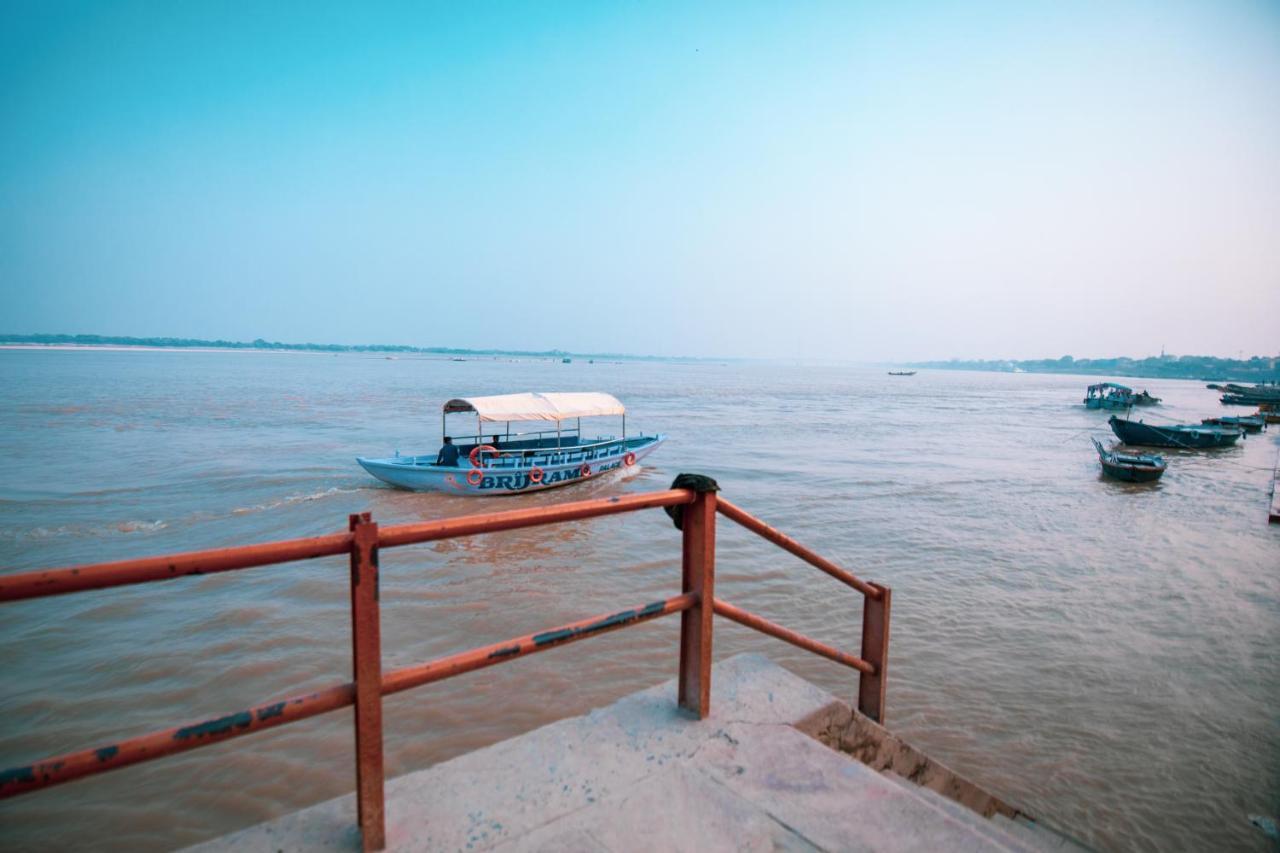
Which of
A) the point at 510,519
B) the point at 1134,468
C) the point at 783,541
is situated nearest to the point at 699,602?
the point at 783,541

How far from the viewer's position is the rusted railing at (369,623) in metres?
1.66

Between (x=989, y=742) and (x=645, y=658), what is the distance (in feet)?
10.6

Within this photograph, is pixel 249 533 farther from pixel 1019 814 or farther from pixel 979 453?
pixel 979 453

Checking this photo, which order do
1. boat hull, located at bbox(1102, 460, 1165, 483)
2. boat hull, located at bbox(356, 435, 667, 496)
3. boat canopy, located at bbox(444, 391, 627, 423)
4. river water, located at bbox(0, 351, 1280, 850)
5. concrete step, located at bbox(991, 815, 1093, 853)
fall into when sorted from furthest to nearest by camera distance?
boat hull, located at bbox(1102, 460, 1165, 483) → boat canopy, located at bbox(444, 391, 627, 423) → boat hull, located at bbox(356, 435, 667, 496) → river water, located at bbox(0, 351, 1280, 850) → concrete step, located at bbox(991, 815, 1093, 853)

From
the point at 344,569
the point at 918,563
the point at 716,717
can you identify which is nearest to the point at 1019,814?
the point at 716,717

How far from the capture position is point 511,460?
56.1 feet

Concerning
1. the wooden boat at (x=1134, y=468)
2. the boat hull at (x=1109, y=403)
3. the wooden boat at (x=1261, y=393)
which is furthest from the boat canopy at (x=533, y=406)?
the wooden boat at (x=1261, y=393)

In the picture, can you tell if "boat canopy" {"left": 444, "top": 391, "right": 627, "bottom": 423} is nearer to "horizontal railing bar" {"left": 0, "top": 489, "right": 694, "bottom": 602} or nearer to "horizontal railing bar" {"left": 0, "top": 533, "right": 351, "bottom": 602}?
"horizontal railing bar" {"left": 0, "top": 489, "right": 694, "bottom": 602}

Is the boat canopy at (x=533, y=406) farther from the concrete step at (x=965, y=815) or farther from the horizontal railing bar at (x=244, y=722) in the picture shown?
the horizontal railing bar at (x=244, y=722)

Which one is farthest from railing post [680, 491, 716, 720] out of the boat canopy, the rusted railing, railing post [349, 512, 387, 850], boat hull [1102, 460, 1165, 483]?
boat hull [1102, 460, 1165, 483]

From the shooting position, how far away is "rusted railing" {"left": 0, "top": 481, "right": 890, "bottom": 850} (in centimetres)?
166

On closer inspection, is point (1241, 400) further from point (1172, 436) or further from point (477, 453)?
point (477, 453)

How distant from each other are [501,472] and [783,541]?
14.0m

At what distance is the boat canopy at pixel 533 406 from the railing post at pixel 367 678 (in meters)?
14.2
